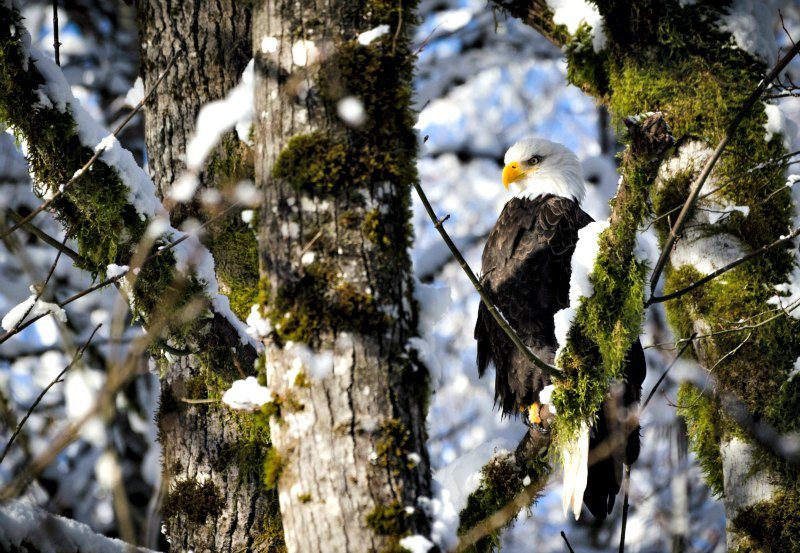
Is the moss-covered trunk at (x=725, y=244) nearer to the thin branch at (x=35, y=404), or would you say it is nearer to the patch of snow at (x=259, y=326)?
the patch of snow at (x=259, y=326)

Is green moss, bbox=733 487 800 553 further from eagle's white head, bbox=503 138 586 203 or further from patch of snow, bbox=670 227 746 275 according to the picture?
eagle's white head, bbox=503 138 586 203

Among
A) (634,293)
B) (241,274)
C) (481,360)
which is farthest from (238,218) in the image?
(481,360)

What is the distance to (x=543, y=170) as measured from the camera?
14.9 ft

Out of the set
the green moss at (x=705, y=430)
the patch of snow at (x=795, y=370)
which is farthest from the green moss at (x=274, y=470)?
the patch of snow at (x=795, y=370)

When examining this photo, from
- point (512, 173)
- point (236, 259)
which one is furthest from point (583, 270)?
point (512, 173)

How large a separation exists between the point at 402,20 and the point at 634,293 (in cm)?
96

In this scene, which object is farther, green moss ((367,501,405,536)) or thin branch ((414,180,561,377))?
thin branch ((414,180,561,377))

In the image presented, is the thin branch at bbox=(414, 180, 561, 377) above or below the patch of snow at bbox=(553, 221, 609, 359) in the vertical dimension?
below

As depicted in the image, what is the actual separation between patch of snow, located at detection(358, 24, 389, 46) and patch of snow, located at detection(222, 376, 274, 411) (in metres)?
0.80

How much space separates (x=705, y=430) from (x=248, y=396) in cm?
232

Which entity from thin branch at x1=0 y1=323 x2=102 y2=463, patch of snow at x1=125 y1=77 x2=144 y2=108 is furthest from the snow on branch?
patch of snow at x1=125 y1=77 x2=144 y2=108

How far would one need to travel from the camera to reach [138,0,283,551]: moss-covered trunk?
2.71 m

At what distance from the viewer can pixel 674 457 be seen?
471cm

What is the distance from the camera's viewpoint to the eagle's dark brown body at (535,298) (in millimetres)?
3615
